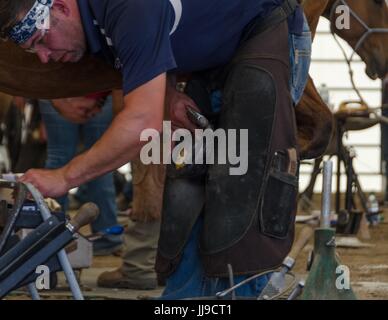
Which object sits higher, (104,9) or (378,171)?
(104,9)

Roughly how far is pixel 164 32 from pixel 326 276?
912mm

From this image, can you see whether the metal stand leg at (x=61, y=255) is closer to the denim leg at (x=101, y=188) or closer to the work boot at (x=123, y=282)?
the work boot at (x=123, y=282)

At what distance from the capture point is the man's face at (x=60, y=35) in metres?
3.84

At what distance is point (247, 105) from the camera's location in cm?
416

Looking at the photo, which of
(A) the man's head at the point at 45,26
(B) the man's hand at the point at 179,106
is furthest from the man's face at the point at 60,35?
(B) the man's hand at the point at 179,106

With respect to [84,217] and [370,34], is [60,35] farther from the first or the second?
[370,34]

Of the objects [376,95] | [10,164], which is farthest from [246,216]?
[376,95]

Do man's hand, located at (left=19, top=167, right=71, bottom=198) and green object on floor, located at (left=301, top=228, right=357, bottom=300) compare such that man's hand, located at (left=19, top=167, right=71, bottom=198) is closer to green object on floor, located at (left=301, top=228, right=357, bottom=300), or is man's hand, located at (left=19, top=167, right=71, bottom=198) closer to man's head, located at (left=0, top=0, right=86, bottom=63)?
man's head, located at (left=0, top=0, right=86, bottom=63)

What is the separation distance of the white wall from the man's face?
8299 millimetres

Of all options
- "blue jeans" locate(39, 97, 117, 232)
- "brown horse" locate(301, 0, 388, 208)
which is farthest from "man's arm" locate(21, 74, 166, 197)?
"blue jeans" locate(39, 97, 117, 232)

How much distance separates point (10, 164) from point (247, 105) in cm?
676

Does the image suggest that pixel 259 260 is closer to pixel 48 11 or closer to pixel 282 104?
pixel 282 104
